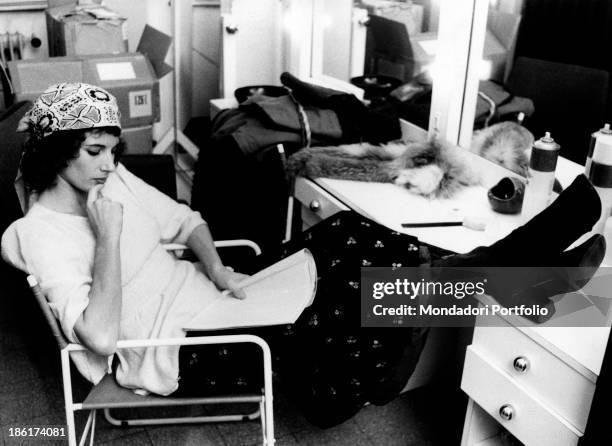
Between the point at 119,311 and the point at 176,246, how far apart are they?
1.33ft

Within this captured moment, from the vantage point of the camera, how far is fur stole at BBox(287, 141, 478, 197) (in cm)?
A: 201

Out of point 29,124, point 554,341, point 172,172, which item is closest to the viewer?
point 554,341

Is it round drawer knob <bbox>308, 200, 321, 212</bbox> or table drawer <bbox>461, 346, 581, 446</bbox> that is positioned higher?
round drawer knob <bbox>308, 200, 321, 212</bbox>

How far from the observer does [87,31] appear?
123 inches

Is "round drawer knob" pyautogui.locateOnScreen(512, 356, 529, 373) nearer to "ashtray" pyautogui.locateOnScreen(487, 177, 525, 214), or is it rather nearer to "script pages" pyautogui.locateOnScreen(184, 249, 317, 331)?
"script pages" pyautogui.locateOnScreen(184, 249, 317, 331)

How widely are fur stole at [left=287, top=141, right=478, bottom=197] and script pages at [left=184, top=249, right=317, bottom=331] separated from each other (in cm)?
54

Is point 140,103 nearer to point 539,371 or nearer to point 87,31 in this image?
point 87,31

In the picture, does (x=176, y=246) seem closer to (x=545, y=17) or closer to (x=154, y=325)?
(x=154, y=325)

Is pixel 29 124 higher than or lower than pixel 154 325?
higher

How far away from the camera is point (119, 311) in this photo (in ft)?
4.68

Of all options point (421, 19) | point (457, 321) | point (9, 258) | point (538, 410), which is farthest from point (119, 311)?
point (421, 19)

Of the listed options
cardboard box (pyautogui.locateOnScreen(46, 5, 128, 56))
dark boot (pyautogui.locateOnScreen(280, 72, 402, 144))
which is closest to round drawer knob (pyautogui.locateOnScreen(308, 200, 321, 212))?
dark boot (pyautogui.locateOnScreen(280, 72, 402, 144))

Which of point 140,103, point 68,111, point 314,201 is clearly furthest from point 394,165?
point 140,103

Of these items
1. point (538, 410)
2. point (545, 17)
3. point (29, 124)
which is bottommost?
point (538, 410)
